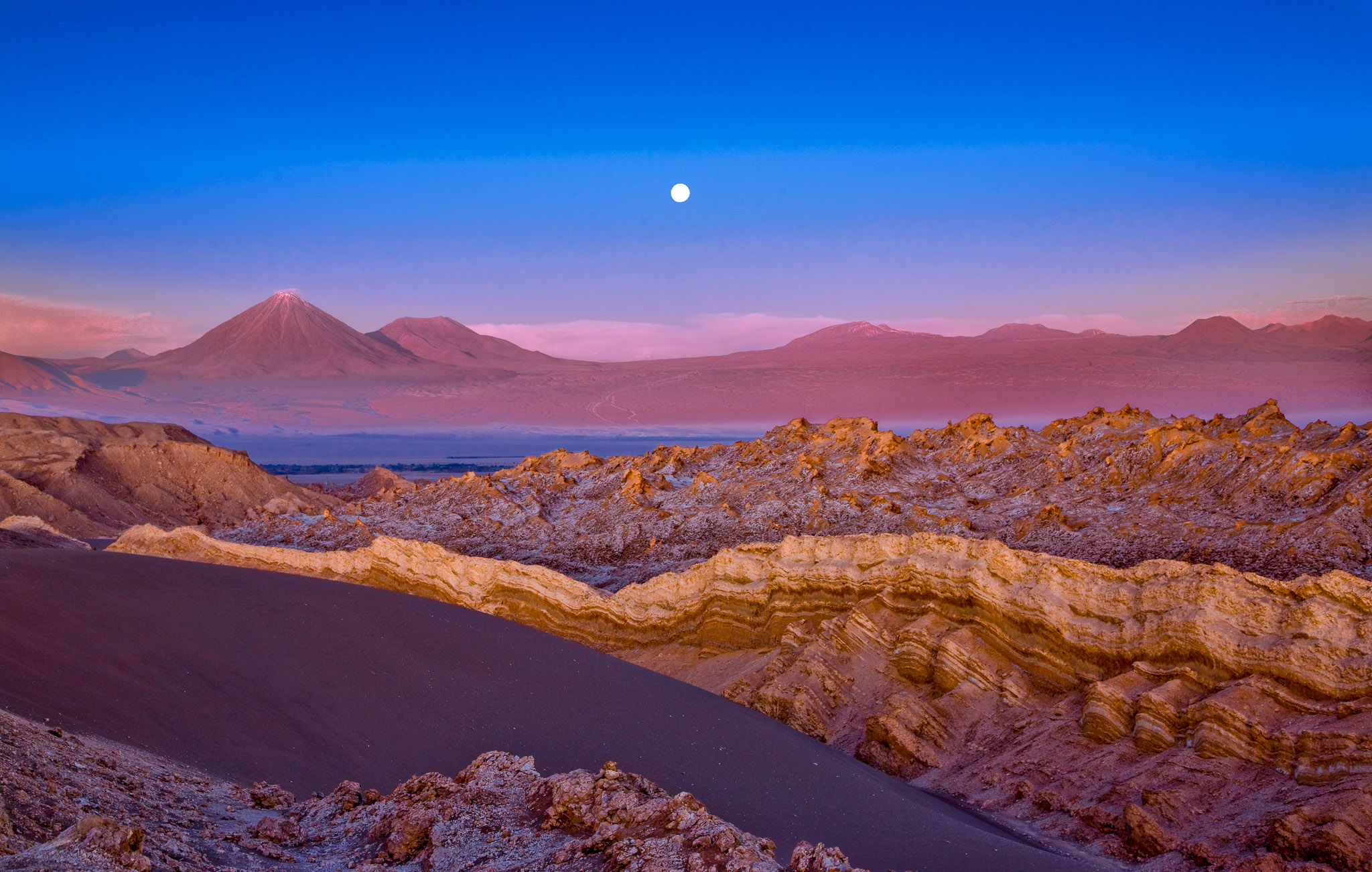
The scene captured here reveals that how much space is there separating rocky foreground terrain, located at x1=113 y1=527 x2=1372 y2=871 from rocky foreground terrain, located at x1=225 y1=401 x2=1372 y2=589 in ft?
9.38

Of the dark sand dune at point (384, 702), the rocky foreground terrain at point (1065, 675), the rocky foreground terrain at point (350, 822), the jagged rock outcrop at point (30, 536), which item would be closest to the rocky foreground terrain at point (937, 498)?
the rocky foreground terrain at point (1065, 675)

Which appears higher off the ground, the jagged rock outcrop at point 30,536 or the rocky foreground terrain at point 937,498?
the rocky foreground terrain at point 937,498

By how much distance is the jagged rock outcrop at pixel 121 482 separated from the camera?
95.5ft

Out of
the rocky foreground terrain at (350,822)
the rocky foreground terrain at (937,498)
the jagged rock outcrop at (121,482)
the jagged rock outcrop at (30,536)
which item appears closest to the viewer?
the rocky foreground terrain at (350,822)

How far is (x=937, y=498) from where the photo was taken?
15.6m

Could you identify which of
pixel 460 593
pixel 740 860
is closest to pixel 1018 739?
pixel 740 860

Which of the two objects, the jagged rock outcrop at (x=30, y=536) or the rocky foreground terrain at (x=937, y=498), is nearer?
the rocky foreground terrain at (x=937, y=498)

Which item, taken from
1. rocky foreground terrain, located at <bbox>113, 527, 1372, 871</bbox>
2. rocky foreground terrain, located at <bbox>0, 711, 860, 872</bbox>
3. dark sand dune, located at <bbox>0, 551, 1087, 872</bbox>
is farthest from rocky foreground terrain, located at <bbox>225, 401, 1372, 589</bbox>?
rocky foreground terrain, located at <bbox>0, 711, 860, 872</bbox>

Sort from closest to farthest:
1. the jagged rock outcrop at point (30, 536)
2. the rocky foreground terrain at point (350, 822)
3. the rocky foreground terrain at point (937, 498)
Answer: the rocky foreground terrain at point (350, 822), the rocky foreground terrain at point (937, 498), the jagged rock outcrop at point (30, 536)

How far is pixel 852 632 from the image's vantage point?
9523mm

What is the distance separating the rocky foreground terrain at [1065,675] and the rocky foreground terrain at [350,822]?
11.9 ft

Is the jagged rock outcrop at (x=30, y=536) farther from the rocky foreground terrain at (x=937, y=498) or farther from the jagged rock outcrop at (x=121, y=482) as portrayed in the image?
the jagged rock outcrop at (x=121, y=482)

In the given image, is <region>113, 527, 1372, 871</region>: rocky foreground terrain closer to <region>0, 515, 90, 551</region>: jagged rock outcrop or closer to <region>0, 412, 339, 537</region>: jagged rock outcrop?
<region>0, 515, 90, 551</region>: jagged rock outcrop

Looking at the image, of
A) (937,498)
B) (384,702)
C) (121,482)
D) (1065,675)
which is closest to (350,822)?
(384,702)
